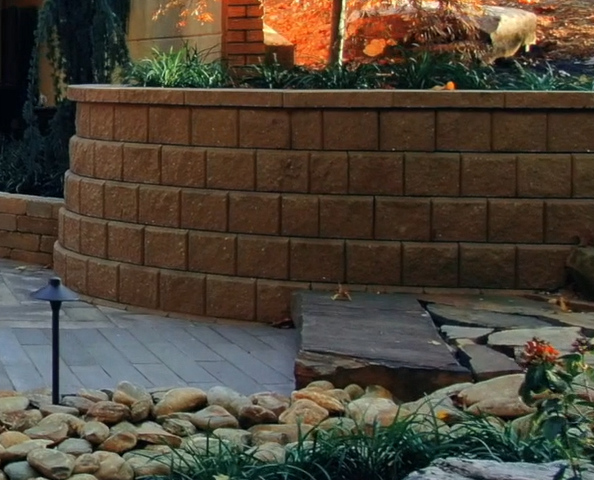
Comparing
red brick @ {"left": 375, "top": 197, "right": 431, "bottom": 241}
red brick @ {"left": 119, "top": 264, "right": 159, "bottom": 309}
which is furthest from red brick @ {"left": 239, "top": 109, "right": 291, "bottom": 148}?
red brick @ {"left": 119, "top": 264, "right": 159, "bottom": 309}

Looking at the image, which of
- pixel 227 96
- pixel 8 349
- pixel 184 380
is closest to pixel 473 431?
pixel 184 380

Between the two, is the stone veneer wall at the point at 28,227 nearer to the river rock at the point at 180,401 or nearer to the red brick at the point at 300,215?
the red brick at the point at 300,215

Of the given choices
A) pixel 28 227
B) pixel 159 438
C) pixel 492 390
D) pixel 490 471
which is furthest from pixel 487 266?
pixel 28 227

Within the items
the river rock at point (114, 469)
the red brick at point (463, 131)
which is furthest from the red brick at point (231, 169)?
the river rock at point (114, 469)

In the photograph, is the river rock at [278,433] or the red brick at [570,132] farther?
the red brick at [570,132]

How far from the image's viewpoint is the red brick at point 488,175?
7816 mm

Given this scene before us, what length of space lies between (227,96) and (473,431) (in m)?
4.09

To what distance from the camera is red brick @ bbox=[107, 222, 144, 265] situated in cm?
860

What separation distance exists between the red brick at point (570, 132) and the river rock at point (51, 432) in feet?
13.1

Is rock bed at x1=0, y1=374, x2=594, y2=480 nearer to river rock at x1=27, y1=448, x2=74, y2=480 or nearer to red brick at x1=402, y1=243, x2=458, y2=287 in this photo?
river rock at x1=27, y1=448, x2=74, y2=480

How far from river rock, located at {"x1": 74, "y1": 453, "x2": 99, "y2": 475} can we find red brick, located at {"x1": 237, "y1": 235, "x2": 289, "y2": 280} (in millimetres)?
3389

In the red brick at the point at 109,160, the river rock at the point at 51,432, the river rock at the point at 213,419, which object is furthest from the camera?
the red brick at the point at 109,160

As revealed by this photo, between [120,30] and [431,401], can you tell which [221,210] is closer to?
[431,401]

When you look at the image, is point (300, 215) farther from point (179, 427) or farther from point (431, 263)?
point (179, 427)
